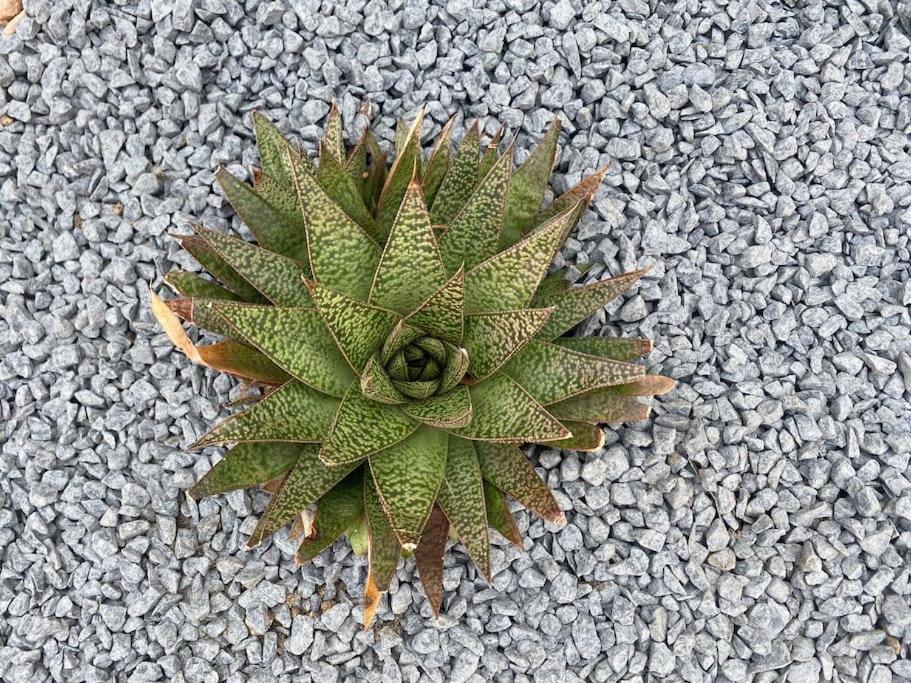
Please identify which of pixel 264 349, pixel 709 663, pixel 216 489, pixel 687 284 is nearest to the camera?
pixel 264 349

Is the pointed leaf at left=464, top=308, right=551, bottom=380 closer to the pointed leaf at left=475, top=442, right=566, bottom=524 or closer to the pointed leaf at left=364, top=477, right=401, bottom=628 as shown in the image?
the pointed leaf at left=475, top=442, right=566, bottom=524

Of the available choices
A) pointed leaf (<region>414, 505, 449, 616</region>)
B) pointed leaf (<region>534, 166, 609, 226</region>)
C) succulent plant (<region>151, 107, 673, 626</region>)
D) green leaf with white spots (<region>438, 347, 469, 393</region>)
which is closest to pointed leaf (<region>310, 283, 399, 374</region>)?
succulent plant (<region>151, 107, 673, 626</region>)

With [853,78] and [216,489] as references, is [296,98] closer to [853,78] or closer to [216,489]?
[216,489]

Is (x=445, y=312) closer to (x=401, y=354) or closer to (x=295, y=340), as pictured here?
(x=401, y=354)

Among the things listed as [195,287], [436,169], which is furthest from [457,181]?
[195,287]

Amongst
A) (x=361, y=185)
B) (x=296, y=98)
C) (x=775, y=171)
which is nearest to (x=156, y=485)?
(x=361, y=185)

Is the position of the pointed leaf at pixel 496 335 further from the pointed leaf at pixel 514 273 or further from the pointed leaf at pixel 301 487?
the pointed leaf at pixel 301 487
